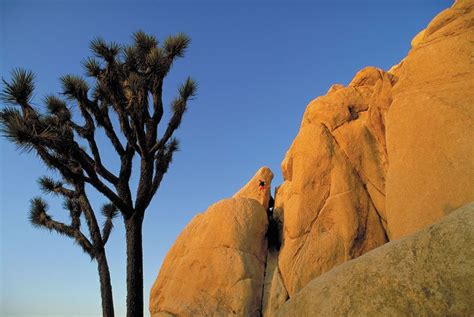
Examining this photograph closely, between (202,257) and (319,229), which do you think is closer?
(319,229)

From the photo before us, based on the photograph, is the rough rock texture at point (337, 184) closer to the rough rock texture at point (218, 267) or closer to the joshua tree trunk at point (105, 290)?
the rough rock texture at point (218, 267)

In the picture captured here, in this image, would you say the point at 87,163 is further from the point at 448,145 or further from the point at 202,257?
the point at 448,145

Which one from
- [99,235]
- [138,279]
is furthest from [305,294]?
[99,235]

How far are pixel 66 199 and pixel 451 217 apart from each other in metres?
14.4

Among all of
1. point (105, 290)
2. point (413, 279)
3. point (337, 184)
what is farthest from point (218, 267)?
point (413, 279)

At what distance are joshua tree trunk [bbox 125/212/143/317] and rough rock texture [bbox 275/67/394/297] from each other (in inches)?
154

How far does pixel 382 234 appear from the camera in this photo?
11.0 meters

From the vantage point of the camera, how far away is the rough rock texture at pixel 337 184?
10891 millimetres

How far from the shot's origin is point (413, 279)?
221 inches

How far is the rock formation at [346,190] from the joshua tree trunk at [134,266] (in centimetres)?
59

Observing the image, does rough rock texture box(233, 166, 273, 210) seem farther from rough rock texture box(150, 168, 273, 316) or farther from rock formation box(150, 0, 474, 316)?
rough rock texture box(150, 168, 273, 316)

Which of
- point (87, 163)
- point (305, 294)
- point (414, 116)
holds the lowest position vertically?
point (305, 294)

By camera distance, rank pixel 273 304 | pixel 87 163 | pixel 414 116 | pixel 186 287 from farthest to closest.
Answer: pixel 87 163
pixel 186 287
pixel 273 304
pixel 414 116

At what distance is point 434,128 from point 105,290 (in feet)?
36.4
